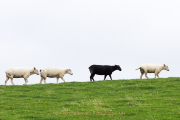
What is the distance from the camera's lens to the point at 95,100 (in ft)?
67.5

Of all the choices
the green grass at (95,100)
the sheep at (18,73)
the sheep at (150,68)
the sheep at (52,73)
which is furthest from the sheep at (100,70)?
the sheep at (18,73)

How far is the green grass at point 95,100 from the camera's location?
1658cm

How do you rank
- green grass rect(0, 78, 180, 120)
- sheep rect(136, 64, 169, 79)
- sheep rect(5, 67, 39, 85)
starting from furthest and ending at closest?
sheep rect(136, 64, 169, 79) → sheep rect(5, 67, 39, 85) → green grass rect(0, 78, 180, 120)

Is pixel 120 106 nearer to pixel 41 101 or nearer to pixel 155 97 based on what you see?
pixel 155 97

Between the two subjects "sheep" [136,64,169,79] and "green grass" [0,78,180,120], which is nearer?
"green grass" [0,78,180,120]

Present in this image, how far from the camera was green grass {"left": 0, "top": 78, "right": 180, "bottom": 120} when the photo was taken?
1658 cm

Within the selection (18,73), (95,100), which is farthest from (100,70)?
(95,100)

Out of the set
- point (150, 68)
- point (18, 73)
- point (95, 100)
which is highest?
point (150, 68)

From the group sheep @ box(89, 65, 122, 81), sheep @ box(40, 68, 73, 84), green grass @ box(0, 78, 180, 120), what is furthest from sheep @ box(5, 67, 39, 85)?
sheep @ box(89, 65, 122, 81)

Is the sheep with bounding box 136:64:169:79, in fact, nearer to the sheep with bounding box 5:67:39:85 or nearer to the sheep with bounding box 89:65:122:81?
the sheep with bounding box 89:65:122:81

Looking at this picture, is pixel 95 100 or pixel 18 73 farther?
pixel 18 73

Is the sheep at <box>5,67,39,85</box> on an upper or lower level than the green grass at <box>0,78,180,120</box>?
upper

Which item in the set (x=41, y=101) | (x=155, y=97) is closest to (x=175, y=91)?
(x=155, y=97)

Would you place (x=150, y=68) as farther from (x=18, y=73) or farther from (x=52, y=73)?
(x=18, y=73)
